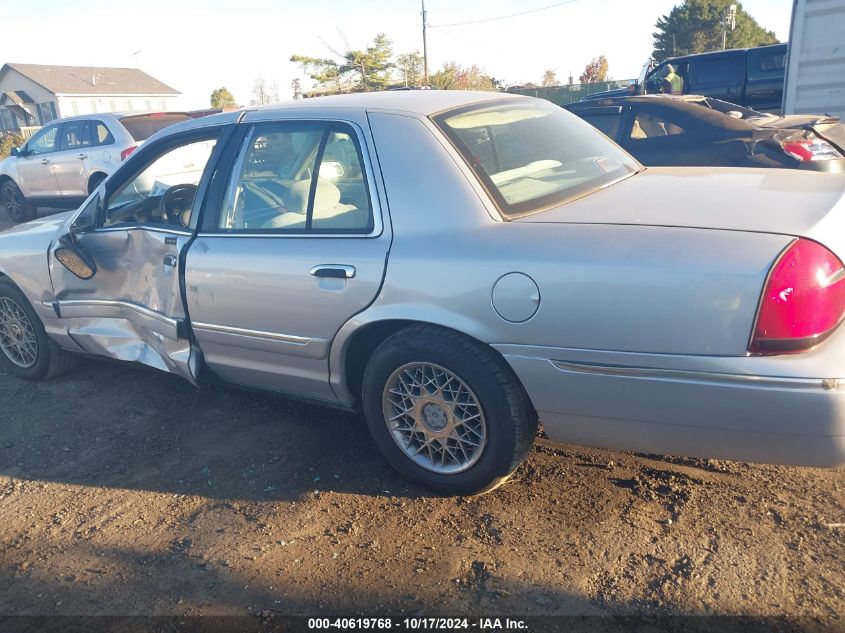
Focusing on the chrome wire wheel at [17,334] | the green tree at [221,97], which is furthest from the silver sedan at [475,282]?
the green tree at [221,97]

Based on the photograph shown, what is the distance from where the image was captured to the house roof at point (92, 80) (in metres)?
46.9

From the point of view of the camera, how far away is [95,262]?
4.21 meters

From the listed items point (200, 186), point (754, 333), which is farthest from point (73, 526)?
point (754, 333)

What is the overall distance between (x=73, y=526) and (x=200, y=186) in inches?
68.8

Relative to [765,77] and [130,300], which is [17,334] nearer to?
[130,300]

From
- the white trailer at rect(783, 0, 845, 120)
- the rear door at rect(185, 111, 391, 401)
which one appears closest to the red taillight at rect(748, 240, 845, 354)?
the rear door at rect(185, 111, 391, 401)

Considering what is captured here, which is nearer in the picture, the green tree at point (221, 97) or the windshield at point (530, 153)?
the windshield at point (530, 153)

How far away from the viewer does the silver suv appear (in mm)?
10422

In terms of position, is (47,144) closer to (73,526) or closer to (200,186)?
(200,186)

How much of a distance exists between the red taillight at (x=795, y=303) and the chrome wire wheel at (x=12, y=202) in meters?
13.2

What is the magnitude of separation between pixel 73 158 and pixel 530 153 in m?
9.76

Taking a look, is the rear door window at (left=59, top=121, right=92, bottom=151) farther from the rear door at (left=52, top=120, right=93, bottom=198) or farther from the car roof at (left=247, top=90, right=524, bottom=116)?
the car roof at (left=247, top=90, right=524, bottom=116)

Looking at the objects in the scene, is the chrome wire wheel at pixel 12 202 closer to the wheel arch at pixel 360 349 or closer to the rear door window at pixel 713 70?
the wheel arch at pixel 360 349

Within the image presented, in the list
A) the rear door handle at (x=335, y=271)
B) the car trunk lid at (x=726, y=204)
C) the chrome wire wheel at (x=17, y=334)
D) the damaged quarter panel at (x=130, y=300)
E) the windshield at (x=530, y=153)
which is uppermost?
the windshield at (x=530, y=153)
